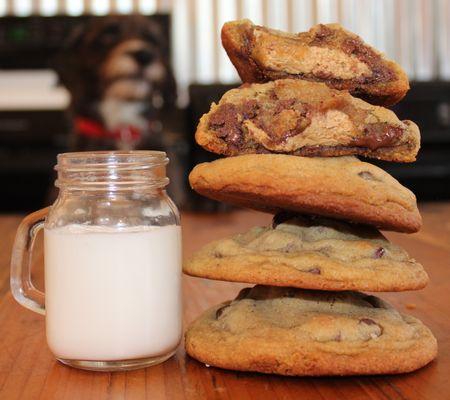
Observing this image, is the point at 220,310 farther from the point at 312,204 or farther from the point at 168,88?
the point at 168,88

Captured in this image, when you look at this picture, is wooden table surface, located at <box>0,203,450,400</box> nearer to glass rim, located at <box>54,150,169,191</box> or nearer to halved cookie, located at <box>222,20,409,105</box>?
glass rim, located at <box>54,150,169,191</box>

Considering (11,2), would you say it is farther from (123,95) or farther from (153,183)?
(153,183)

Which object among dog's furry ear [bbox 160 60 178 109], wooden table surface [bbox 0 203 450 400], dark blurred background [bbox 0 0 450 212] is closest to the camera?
wooden table surface [bbox 0 203 450 400]

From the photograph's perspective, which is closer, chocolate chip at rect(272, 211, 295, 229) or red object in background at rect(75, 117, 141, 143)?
chocolate chip at rect(272, 211, 295, 229)

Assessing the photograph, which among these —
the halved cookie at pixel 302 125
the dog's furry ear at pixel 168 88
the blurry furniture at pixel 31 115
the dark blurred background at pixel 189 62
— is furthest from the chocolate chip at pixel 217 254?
the blurry furniture at pixel 31 115

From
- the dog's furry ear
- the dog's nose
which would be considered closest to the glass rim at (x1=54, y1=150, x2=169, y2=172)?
the dog's nose

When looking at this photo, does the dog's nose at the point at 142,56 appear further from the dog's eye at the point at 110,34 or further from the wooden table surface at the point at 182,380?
the wooden table surface at the point at 182,380
